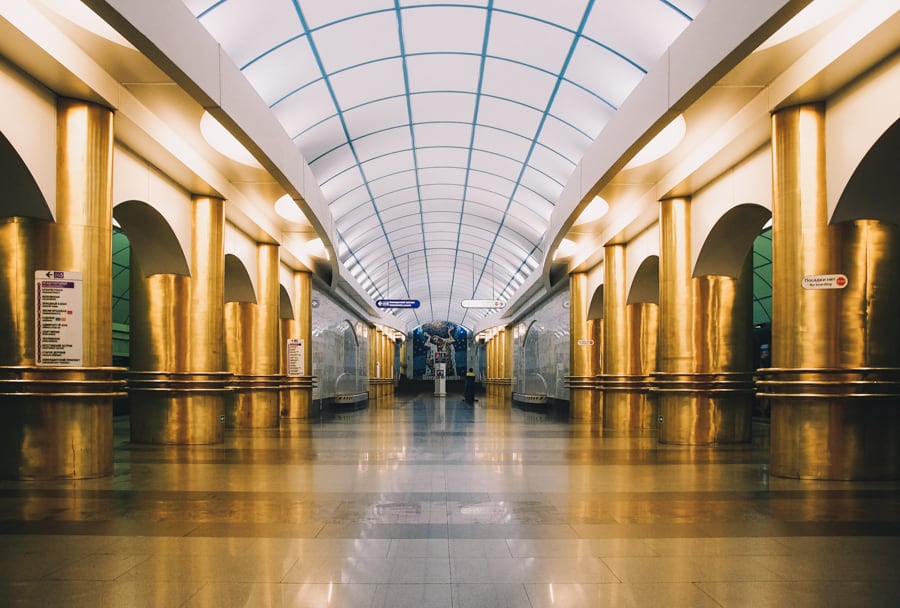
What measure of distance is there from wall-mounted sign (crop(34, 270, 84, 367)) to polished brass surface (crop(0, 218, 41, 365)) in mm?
106

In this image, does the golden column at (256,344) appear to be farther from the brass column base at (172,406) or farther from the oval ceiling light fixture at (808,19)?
the oval ceiling light fixture at (808,19)

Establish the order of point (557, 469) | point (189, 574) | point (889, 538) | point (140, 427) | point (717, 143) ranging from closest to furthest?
point (189, 574), point (889, 538), point (557, 469), point (717, 143), point (140, 427)

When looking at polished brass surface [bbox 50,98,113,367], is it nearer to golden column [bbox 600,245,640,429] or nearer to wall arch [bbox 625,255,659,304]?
wall arch [bbox 625,255,659,304]

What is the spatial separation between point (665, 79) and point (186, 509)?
8594mm

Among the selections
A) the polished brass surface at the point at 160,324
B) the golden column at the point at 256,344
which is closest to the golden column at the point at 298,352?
the golden column at the point at 256,344

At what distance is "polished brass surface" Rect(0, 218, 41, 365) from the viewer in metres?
9.23

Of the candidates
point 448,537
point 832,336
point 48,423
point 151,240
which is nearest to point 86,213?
point 48,423

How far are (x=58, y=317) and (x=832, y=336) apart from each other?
33.9 ft

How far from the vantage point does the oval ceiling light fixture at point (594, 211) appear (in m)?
17.2

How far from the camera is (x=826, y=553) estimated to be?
211 inches

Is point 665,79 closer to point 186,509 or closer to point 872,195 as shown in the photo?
point 872,195

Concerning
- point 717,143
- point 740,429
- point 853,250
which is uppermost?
point 717,143

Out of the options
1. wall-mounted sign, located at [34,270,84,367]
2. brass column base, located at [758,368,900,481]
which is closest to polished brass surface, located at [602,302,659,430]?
brass column base, located at [758,368,900,481]

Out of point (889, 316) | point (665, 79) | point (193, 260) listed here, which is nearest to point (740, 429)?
point (889, 316)
